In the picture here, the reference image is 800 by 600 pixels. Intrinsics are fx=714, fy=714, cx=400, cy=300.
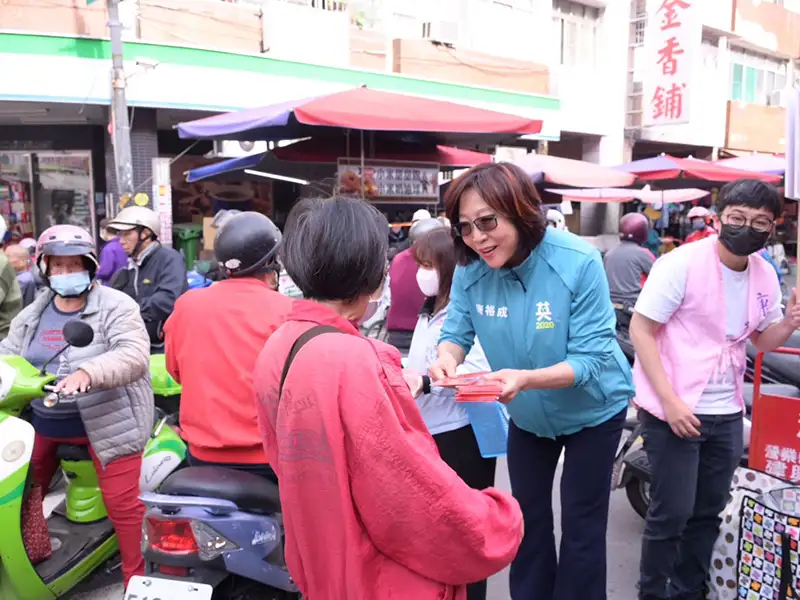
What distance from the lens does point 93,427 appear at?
3.09m

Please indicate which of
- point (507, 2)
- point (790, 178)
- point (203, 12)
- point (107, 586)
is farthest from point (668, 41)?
point (107, 586)

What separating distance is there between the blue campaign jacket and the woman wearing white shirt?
0.31 meters

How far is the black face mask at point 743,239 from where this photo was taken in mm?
2715

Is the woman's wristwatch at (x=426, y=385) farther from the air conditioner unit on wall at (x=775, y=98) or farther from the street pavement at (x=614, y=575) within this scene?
the air conditioner unit on wall at (x=775, y=98)

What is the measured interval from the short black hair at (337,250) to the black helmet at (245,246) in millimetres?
1287

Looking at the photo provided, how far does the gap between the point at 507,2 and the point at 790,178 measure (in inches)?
597

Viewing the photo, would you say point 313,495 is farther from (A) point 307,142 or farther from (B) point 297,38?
(B) point 297,38

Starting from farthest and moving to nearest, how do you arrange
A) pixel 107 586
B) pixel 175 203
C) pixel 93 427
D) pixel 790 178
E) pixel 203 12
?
pixel 175 203 < pixel 203 12 < pixel 107 586 < pixel 93 427 < pixel 790 178

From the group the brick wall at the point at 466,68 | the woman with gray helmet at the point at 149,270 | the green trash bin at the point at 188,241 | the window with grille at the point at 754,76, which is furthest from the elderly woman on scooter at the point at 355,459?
the window with grille at the point at 754,76

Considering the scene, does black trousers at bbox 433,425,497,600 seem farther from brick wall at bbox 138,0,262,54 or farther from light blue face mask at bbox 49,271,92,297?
brick wall at bbox 138,0,262,54

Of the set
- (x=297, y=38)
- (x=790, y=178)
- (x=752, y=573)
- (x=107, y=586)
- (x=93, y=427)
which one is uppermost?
(x=297, y=38)

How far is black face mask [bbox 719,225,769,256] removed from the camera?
8.91ft

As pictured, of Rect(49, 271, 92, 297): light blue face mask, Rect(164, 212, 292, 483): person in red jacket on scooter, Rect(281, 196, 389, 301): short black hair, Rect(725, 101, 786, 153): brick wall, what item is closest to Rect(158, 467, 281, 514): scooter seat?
Rect(164, 212, 292, 483): person in red jacket on scooter

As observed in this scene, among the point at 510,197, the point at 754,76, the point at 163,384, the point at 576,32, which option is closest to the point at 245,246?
the point at 510,197
